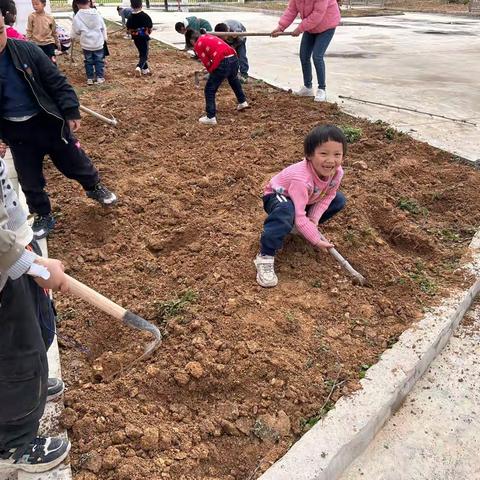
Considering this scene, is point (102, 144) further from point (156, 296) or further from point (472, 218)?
point (472, 218)

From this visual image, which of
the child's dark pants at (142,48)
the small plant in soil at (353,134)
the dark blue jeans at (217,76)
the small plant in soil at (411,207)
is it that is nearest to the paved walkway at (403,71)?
the small plant in soil at (353,134)

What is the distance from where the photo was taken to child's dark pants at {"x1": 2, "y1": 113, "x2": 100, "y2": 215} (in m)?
3.29

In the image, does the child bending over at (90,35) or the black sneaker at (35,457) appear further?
the child bending over at (90,35)

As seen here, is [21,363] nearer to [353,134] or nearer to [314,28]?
[353,134]

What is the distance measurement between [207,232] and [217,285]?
27.5 inches

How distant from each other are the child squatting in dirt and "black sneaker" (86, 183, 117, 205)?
1.48 meters

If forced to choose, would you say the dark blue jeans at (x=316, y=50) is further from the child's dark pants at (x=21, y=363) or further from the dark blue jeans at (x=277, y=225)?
the child's dark pants at (x=21, y=363)

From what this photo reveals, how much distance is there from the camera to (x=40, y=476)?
76.4 inches

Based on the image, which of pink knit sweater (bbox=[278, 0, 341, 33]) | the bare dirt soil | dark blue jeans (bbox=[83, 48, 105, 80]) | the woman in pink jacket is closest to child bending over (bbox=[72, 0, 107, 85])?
dark blue jeans (bbox=[83, 48, 105, 80])

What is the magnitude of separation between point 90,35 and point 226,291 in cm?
659

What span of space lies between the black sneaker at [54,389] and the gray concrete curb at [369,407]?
1.02 meters

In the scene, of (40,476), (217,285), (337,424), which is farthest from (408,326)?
(40,476)

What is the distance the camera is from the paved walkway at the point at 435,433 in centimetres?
214

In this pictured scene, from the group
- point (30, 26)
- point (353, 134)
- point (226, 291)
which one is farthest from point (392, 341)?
point (30, 26)
